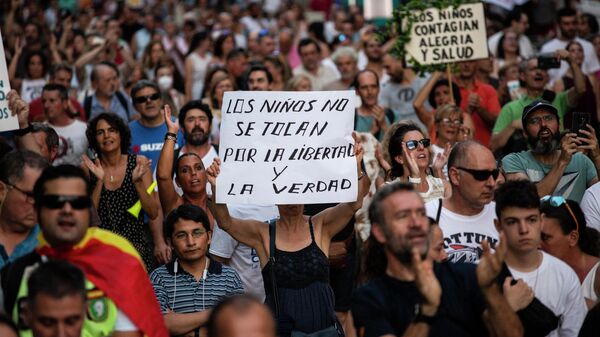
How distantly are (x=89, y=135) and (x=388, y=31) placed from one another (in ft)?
13.1

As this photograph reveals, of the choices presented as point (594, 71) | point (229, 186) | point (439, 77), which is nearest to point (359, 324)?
point (229, 186)

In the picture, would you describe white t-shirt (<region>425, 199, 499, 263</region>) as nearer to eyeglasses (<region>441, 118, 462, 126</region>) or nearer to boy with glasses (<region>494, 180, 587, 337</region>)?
boy with glasses (<region>494, 180, 587, 337</region>)

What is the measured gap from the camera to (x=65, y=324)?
15.8 ft

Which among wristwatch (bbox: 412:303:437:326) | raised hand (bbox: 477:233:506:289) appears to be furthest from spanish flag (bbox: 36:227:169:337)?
raised hand (bbox: 477:233:506:289)

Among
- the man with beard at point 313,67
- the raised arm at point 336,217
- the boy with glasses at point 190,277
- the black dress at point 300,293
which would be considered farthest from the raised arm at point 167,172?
the man with beard at point 313,67

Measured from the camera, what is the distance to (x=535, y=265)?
5805mm

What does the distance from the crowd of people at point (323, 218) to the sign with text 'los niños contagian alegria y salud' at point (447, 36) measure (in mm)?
310

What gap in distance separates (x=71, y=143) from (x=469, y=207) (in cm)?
551

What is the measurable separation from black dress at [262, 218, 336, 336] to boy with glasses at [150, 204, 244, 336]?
0.33 meters

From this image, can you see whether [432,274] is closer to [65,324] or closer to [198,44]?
[65,324]

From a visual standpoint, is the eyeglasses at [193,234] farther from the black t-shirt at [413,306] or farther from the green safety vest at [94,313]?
the black t-shirt at [413,306]

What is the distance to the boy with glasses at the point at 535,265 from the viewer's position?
18.8 feet

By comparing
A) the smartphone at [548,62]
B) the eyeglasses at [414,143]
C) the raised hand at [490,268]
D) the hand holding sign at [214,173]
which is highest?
the smartphone at [548,62]

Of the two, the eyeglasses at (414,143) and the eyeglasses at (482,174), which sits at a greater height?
the eyeglasses at (414,143)
